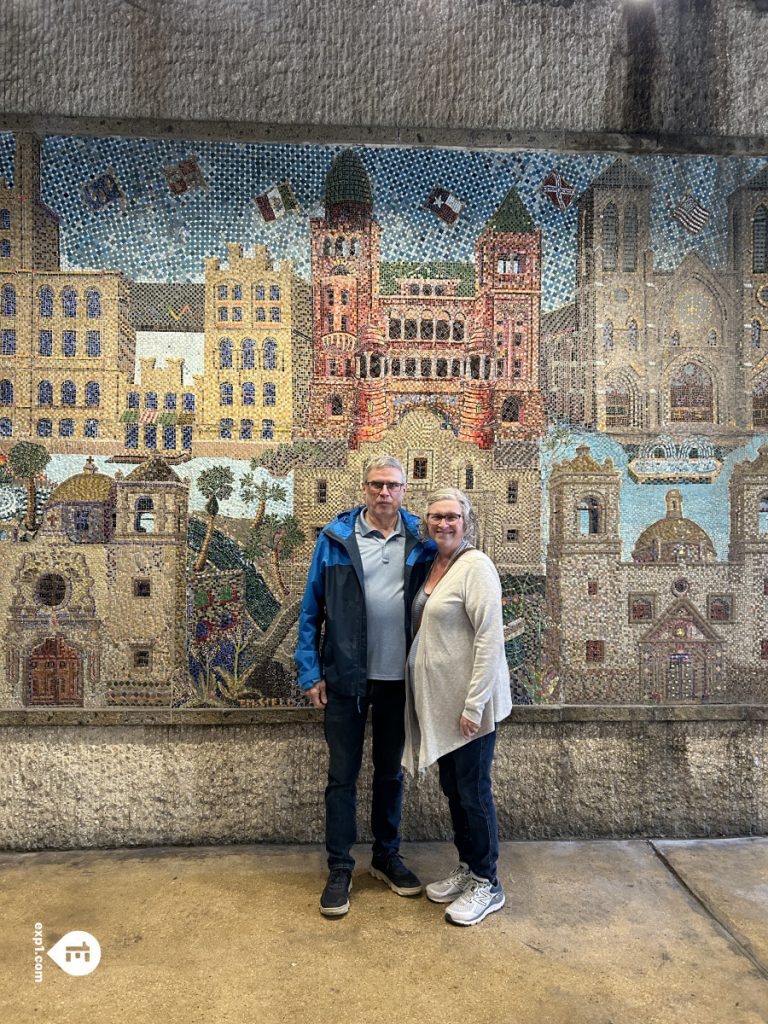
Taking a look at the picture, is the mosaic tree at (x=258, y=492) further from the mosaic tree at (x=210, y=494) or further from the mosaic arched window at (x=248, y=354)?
the mosaic arched window at (x=248, y=354)

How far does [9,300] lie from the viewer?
136 inches

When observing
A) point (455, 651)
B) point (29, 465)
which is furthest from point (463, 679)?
point (29, 465)

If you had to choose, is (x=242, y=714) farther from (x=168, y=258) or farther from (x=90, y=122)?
(x=90, y=122)

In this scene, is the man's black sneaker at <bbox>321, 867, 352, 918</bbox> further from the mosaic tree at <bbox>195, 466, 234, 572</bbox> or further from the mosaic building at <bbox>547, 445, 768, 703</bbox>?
the mosaic tree at <bbox>195, 466, 234, 572</bbox>

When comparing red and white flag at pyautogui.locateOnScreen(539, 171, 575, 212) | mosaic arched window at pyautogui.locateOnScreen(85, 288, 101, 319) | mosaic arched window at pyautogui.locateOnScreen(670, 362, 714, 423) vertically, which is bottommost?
mosaic arched window at pyautogui.locateOnScreen(670, 362, 714, 423)

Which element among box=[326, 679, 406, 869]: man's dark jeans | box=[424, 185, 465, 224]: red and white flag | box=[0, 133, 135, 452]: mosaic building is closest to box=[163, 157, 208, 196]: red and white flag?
box=[0, 133, 135, 452]: mosaic building

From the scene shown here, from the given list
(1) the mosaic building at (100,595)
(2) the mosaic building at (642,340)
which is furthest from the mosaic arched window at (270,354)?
(2) the mosaic building at (642,340)

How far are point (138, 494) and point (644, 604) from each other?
2.51 m

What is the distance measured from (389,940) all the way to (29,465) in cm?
259

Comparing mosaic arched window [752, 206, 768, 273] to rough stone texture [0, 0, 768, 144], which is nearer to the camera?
rough stone texture [0, 0, 768, 144]

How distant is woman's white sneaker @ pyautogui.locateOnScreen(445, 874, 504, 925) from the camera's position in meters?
2.73

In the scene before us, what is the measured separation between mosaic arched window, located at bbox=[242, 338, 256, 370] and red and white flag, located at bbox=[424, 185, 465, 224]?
1081mm

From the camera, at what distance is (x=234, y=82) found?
3494 millimetres

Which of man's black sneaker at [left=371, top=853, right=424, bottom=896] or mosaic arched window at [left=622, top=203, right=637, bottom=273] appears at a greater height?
mosaic arched window at [left=622, top=203, right=637, bottom=273]
